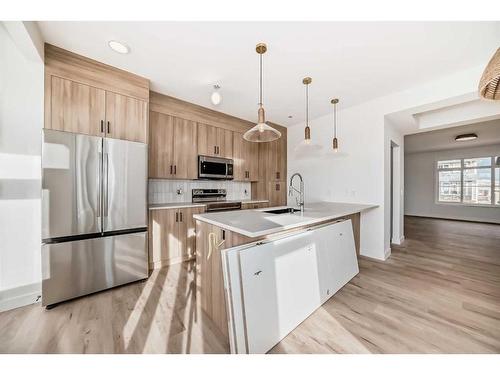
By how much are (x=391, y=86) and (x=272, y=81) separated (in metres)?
1.77

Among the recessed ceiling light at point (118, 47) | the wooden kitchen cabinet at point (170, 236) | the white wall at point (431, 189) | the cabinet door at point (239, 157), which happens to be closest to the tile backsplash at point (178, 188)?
the cabinet door at point (239, 157)

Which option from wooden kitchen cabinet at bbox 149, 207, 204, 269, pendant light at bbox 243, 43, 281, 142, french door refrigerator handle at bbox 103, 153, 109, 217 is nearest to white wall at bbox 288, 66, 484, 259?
pendant light at bbox 243, 43, 281, 142

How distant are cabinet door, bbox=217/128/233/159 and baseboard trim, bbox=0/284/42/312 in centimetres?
297

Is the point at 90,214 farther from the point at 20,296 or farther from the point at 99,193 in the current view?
the point at 20,296

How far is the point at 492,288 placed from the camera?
222 centimetres

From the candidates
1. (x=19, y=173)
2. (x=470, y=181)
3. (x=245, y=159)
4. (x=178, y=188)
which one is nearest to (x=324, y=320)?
(x=178, y=188)

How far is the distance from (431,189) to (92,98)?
33.4 ft

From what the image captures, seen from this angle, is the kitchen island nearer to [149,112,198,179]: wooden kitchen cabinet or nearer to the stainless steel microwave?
[149,112,198,179]: wooden kitchen cabinet

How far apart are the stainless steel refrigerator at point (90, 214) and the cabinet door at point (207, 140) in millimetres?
1258

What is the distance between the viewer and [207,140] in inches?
142

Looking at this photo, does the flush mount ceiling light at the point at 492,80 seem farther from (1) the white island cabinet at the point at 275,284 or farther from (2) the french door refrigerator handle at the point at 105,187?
(2) the french door refrigerator handle at the point at 105,187
